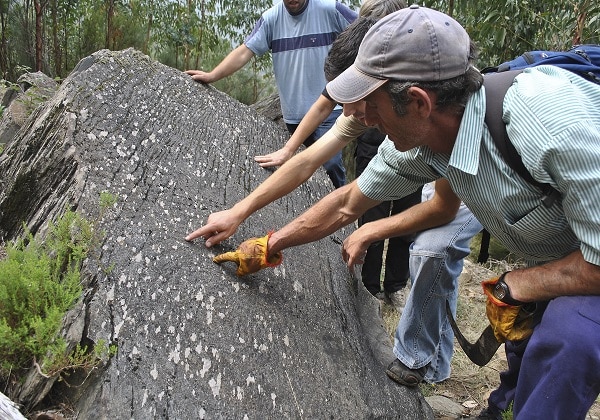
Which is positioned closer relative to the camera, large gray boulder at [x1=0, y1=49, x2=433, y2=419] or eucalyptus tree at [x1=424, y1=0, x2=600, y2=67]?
large gray boulder at [x1=0, y1=49, x2=433, y2=419]

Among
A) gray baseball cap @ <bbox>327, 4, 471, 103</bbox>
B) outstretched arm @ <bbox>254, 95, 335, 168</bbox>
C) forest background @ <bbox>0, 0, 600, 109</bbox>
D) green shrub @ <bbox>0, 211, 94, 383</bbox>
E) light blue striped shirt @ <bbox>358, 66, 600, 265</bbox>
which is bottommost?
forest background @ <bbox>0, 0, 600, 109</bbox>

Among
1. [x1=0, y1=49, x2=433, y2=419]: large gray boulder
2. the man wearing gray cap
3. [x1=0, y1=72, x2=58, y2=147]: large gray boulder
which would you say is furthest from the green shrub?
[x1=0, y1=72, x2=58, y2=147]: large gray boulder

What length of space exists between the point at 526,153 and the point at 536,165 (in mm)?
48

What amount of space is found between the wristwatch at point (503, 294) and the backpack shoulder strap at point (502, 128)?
409 millimetres

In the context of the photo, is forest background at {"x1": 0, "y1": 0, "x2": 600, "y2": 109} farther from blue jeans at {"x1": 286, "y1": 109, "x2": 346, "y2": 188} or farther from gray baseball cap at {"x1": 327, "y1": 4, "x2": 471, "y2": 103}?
gray baseball cap at {"x1": 327, "y1": 4, "x2": 471, "y2": 103}

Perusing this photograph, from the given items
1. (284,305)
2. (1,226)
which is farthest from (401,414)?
(1,226)

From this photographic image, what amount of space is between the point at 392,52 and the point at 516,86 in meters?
0.41

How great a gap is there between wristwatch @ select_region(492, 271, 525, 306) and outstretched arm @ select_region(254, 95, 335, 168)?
159 centimetres

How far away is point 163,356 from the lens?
5.98 ft

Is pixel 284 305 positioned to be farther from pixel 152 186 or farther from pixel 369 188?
pixel 152 186

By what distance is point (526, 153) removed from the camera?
1744 millimetres

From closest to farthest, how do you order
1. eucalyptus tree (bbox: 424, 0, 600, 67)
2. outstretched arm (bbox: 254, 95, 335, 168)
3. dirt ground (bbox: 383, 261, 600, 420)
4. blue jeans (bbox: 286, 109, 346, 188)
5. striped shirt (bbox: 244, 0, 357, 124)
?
dirt ground (bbox: 383, 261, 600, 420)
outstretched arm (bbox: 254, 95, 335, 168)
striped shirt (bbox: 244, 0, 357, 124)
blue jeans (bbox: 286, 109, 346, 188)
eucalyptus tree (bbox: 424, 0, 600, 67)

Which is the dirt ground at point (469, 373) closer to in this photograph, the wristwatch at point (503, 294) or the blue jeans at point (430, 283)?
the blue jeans at point (430, 283)

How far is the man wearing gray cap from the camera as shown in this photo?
1687 mm
